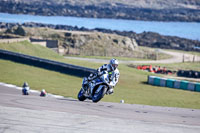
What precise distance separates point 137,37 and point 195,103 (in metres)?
87.7

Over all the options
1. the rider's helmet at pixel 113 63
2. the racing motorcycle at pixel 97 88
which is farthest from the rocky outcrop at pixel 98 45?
the rider's helmet at pixel 113 63

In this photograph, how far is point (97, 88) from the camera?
15.6 metres

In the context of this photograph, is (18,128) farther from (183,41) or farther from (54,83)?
(183,41)

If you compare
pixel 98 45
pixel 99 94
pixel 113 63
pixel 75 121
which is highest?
pixel 113 63

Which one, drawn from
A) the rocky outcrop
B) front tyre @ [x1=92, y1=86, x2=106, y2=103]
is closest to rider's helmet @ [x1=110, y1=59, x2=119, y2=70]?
front tyre @ [x1=92, y1=86, x2=106, y2=103]

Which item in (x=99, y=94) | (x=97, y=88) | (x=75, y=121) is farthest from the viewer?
(x=97, y=88)

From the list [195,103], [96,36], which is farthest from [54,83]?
[96,36]

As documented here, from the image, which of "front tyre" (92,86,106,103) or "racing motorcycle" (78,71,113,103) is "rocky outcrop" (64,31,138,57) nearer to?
"racing motorcycle" (78,71,113,103)

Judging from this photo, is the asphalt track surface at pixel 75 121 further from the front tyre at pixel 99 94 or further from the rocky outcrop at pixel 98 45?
the rocky outcrop at pixel 98 45

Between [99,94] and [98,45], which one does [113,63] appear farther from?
[98,45]

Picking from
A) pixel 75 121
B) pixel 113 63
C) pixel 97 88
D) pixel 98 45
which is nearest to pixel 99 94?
pixel 97 88

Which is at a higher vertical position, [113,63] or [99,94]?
[113,63]

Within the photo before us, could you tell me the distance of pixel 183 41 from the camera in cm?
10319

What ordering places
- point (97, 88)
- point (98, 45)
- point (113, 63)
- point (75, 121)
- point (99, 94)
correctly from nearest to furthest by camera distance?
1. point (75, 121)
2. point (113, 63)
3. point (99, 94)
4. point (97, 88)
5. point (98, 45)
